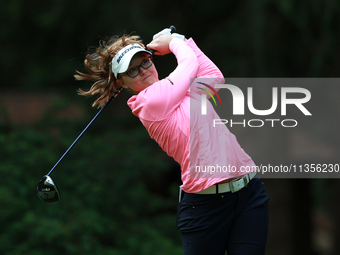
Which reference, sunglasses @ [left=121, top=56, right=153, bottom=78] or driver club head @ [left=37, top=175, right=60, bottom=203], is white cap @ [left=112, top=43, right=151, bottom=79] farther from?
driver club head @ [left=37, top=175, right=60, bottom=203]

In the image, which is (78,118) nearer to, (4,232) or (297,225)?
(4,232)

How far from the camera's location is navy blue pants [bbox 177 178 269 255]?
195 cm

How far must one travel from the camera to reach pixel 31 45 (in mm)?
5113

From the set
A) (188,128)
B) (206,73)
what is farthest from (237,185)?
(206,73)

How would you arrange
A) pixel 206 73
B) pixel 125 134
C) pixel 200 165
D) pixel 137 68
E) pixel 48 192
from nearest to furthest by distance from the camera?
pixel 200 165, pixel 137 68, pixel 206 73, pixel 48 192, pixel 125 134

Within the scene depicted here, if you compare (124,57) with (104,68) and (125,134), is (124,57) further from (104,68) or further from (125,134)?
(125,134)

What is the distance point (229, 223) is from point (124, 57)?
89 cm

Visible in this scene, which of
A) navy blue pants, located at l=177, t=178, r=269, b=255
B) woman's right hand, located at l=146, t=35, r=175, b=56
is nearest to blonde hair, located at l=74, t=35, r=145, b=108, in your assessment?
woman's right hand, located at l=146, t=35, r=175, b=56

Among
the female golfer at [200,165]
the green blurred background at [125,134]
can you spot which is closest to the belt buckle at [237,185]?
the female golfer at [200,165]

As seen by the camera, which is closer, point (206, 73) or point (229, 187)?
point (229, 187)

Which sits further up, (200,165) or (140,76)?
(140,76)

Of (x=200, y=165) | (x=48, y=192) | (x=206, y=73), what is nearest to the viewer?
(x=200, y=165)

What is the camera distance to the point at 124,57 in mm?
2014

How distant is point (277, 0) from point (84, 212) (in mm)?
2816
